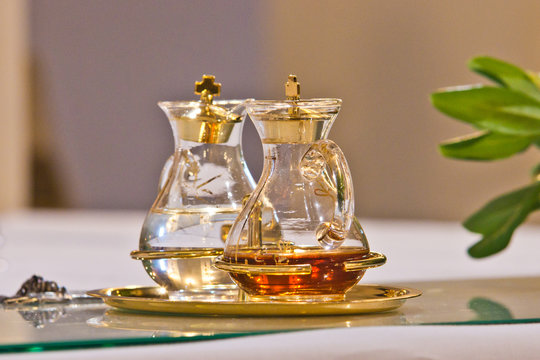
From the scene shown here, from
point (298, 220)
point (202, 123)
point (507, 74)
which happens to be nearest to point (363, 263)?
point (298, 220)

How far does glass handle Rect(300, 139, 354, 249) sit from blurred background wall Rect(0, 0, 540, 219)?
229 centimetres

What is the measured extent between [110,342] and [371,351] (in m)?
0.13

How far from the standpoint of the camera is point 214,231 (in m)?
0.53

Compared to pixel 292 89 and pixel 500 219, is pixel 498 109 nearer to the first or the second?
pixel 500 219

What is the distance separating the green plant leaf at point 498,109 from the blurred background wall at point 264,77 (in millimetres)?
2096

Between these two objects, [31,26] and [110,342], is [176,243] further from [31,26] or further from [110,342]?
[31,26]

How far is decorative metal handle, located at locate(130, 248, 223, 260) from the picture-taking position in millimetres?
512

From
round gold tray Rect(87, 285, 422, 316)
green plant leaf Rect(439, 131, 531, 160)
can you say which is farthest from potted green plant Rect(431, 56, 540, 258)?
round gold tray Rect(87, 285, 422, 316)

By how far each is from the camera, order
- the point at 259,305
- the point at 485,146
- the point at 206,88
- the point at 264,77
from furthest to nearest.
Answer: the point at 264,77 < the point at 485,146 < the point at 206,88 < the point at 259,305

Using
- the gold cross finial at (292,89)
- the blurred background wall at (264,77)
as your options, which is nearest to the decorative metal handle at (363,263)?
the gold cross finial at (292,89)

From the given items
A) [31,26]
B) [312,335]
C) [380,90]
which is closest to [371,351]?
[312,335]

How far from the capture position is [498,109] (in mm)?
628

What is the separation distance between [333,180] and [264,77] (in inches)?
124

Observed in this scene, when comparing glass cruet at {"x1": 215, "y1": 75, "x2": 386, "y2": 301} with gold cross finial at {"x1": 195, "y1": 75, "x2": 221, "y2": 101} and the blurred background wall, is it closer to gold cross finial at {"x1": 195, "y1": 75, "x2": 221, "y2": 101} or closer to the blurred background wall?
gold cross finial at {"x1": 195, "y1": 75, "x2": 221, "y2": 101}
